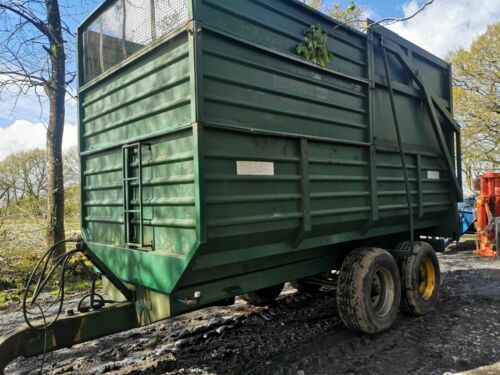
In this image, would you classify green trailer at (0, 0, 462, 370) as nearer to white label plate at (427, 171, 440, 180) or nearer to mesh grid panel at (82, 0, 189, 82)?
mesh grid panel at (82, 0, 189, 82)

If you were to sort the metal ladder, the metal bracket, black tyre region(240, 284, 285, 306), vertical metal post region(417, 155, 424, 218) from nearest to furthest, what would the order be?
the metal ladder, the metal bracket, vertical metal post region(417, 155, 424, 218), black tyre region(240, 284, 285, 306)

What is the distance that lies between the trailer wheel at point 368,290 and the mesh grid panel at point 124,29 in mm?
2919

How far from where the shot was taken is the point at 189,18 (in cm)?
271

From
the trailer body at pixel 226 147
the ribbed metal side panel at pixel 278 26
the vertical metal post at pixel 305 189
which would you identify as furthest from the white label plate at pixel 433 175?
the vertical metal post at pixel 305 189

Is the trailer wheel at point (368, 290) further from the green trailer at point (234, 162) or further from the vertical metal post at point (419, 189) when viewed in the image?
the vertical metal post at point (419, 189)

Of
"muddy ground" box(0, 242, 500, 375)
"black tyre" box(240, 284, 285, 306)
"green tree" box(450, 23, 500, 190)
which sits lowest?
"muddy ground" box(0, 242, 500, 375)

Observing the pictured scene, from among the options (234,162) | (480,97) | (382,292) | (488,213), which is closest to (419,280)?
(382,292)

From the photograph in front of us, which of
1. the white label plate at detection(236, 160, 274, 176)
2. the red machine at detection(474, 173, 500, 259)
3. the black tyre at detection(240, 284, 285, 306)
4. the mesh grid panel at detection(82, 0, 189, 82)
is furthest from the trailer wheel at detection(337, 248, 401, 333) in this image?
the red machine at detection(474, 173, 500, 259)

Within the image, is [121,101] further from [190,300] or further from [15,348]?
[15,348]

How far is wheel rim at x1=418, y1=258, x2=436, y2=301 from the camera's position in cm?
503

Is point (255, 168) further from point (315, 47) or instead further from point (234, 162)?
point (315, 47)

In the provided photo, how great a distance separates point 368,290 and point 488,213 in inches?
259

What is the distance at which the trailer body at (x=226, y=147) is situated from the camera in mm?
2803

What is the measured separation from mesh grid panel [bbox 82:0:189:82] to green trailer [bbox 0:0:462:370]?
0.06 ft
